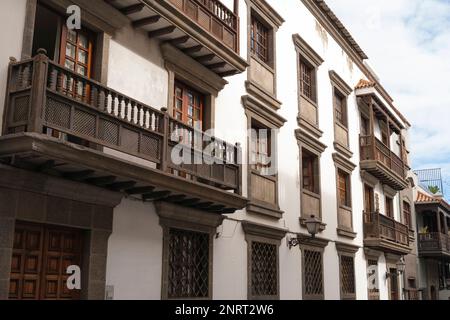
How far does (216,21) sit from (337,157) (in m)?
7.88

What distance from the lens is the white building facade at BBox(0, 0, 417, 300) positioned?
719 centimetres

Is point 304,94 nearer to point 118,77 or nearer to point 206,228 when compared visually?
point 206,228

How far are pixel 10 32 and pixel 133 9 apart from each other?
238cm

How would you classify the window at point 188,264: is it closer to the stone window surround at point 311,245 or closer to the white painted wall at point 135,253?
the white painted wall at point 135,253

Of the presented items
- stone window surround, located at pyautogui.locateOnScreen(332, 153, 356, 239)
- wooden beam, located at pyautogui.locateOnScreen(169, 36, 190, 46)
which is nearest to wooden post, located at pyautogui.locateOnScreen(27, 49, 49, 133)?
wooden beam, located at pyautogui.locateOnScreen(169, 36, 190, 46)

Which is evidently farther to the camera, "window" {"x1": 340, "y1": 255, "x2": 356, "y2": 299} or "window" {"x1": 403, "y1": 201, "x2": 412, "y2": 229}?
"window" {"x1": 403, "y1": 201, "x2": 412, "y2": 229}

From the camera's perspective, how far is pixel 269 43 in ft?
47.4

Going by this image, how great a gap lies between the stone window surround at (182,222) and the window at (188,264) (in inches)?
4.1

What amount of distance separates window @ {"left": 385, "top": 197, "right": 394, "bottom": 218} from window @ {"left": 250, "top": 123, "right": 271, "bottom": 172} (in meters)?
10.2

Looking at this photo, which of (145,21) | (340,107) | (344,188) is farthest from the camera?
(340,107)

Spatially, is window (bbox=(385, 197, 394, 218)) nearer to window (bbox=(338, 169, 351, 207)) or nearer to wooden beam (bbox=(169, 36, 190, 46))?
window (bbox=(338, 169, 351, 207))

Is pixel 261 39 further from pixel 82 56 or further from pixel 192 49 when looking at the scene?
pixel 82 56

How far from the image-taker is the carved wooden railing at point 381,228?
61.3ft

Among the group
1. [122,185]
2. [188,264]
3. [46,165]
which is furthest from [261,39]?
[46,165]
